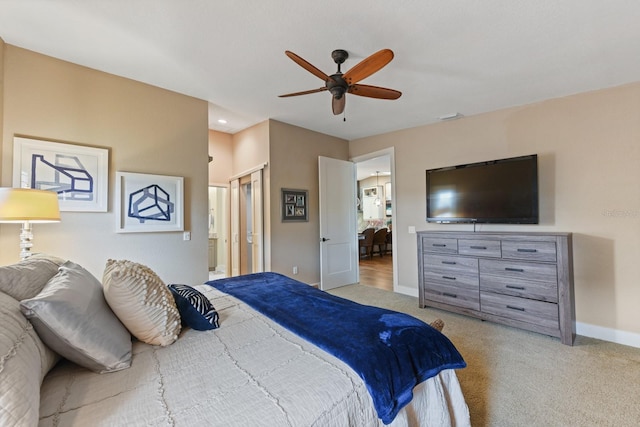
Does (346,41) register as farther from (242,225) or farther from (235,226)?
(235,226)

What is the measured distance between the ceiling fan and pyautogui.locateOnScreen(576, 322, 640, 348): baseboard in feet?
10.5

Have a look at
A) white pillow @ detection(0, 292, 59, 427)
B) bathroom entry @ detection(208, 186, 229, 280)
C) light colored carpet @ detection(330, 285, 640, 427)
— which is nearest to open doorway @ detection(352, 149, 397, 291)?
light colored carpet @ detection(330, 285, 640, 427)

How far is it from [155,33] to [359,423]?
9.39 feet

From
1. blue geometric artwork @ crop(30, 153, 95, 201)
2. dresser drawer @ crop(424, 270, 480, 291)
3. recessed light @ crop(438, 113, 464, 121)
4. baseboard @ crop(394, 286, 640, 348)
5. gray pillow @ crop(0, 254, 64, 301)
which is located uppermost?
recessed light @ crop(438, 113, 464, 121)

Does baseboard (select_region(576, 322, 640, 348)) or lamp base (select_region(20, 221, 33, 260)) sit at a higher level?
lamp base (select_region(20, 221, 33, 260))

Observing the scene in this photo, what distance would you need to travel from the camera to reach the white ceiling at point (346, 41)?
1940 millimetres

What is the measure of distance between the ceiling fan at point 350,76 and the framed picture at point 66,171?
2.16m

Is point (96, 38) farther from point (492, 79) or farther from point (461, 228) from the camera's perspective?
point (461, 228)

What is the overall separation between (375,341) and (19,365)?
46.2 inches

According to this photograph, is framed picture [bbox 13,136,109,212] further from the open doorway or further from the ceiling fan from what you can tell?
the open doorway

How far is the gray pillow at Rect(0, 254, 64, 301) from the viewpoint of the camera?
3.51 feet

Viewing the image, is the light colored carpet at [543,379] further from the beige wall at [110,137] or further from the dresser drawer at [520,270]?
the beige wall at [110,137]

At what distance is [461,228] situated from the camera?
3988mm

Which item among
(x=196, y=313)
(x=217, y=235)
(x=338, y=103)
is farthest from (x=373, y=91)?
(x=217, y=235)
